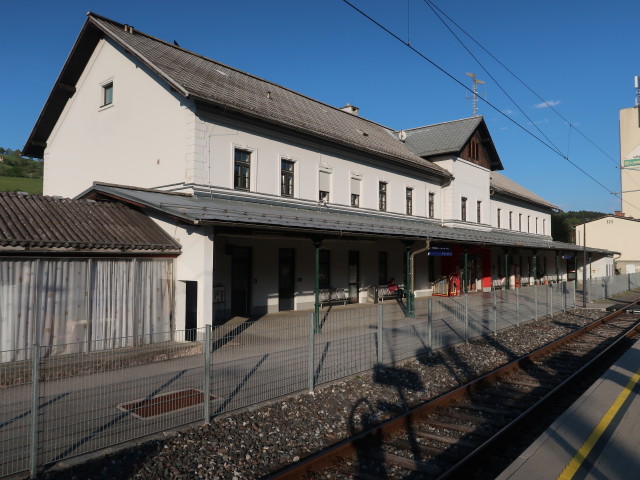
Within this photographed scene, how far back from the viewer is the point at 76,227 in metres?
11.0

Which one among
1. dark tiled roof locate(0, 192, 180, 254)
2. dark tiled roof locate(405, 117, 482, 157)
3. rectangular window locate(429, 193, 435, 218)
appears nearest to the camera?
dark tiled roof locate(0, 192, 180, 254)

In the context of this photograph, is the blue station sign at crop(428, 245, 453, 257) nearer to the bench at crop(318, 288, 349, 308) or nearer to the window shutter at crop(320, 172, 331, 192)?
the bench at crop(318, 288, 349, 308)

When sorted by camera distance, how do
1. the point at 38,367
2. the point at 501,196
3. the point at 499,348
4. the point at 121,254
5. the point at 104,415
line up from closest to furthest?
the point at 38,367 < the point at 104,415 < the point at 121,254 < the point at 499,348 < the point at 501,196

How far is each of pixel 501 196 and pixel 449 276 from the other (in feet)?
38.2

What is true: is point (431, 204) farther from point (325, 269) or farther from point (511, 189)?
point (511, 189)

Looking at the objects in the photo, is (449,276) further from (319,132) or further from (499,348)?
(499,348)

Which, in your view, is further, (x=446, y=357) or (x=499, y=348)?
(x=499, y=348)

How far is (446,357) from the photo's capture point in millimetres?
11805

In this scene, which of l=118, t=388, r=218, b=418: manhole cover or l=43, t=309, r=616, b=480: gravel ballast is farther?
l=118, t=388, r=218, b=418: manhole cover

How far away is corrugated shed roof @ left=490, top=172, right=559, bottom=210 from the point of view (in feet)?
116

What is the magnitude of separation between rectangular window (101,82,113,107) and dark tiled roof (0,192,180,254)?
24.8 feet

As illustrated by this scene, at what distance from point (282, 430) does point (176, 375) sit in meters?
1.81

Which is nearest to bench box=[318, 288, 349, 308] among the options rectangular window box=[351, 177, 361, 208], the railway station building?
the railway station building

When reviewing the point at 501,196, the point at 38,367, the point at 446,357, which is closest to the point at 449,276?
the point at 501,196
